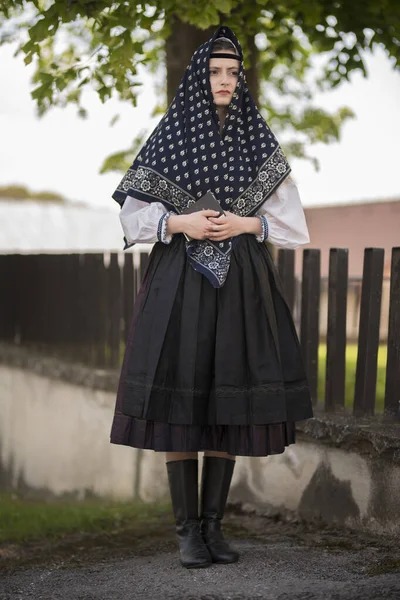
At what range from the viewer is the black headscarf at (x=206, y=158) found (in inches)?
138

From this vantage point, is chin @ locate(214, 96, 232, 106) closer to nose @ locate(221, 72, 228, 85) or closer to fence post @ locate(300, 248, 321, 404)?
nose @ locate(221, 72, 228, 85)

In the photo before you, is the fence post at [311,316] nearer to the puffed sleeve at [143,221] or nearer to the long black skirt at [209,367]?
the long black skirt at [209,367]

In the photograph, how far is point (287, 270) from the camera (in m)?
5.07

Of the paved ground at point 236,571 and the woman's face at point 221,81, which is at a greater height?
the woman's face at point 221,81

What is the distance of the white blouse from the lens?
137 inches

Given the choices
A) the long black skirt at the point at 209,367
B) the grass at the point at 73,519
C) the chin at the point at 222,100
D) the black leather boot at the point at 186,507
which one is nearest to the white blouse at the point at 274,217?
the long black skirt at the point at 209,367

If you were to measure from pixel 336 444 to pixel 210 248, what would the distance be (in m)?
1.44

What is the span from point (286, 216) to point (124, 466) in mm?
3343

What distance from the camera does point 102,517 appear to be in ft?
17.7

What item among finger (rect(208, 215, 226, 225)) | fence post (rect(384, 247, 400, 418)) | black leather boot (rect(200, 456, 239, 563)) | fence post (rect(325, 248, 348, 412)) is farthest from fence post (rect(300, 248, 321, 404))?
finger (rect(208, 215, 226, 225))

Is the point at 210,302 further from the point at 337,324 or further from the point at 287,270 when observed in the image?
the point at 287,270

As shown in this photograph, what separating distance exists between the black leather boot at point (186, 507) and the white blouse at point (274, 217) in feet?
3.16

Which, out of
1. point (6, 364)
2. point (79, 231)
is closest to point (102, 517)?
point (6, 364)

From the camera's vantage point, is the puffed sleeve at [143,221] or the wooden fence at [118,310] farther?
the wooden fence at [118,310]
